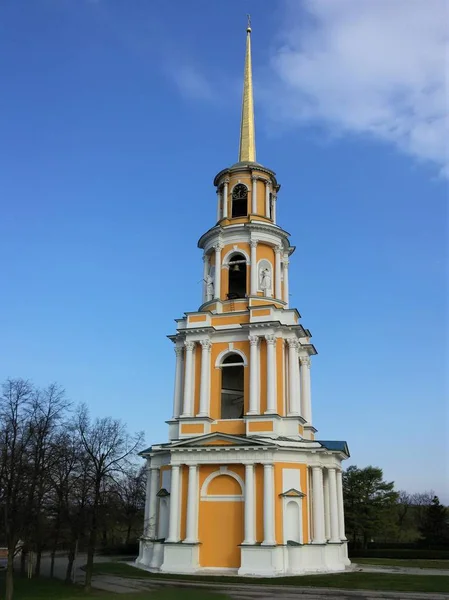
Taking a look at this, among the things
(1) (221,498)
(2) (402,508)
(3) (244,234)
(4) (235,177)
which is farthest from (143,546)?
(2) (402,508)

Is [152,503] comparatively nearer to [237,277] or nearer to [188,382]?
[188,382]

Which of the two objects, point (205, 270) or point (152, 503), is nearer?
point (152, 503)

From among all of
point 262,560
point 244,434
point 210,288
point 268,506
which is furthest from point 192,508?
point 210,288

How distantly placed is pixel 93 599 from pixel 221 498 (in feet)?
28.0

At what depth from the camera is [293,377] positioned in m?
27.3

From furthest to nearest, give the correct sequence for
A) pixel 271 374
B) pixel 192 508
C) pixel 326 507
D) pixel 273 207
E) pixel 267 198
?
Answer: pixel 273 207 < pixel 267 198 < pixel 326 507 < pixel 271 374 < pixel 192 508

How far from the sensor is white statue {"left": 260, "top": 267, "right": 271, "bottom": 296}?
29.6 metres

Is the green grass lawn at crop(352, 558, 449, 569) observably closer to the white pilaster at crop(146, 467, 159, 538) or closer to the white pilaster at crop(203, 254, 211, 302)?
the white pilaster at crop(146, 467, 159, 538)

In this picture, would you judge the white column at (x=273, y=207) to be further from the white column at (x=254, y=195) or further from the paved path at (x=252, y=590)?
the paved path at (x=252, y=590)

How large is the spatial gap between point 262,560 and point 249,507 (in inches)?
84.6

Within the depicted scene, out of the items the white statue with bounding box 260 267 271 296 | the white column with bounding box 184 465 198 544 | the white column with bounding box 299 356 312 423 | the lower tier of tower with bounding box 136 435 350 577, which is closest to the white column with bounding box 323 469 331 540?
the lower tier of tower with bounding box 136 435 350 577

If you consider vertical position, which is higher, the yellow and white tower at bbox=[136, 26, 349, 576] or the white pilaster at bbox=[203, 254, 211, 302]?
the white pilaster at bbox=[203, 254, 211, 302]

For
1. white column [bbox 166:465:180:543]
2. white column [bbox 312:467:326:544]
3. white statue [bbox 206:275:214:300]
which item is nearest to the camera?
white column [bbox 166:465:180:543]

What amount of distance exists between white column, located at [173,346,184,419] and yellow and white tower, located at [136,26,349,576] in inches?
2.1
